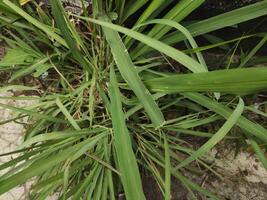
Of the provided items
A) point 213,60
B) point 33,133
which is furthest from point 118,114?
point 213,60

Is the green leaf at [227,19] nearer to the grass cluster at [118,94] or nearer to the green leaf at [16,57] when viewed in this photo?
the grass cluster at [118,94]

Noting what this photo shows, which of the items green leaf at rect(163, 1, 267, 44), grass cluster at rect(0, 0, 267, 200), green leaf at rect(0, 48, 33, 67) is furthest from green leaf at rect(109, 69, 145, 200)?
green leaf at rect(0, 48, 33, 67)

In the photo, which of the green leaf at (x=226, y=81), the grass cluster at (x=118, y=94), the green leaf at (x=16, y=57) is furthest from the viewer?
the green leaf at (x=16, y=57)

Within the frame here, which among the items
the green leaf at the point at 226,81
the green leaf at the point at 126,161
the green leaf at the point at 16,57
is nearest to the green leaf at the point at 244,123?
the green leaf at the point at 226,81

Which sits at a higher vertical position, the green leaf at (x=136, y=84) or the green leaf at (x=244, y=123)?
the green leaf at (x=136, y=84)

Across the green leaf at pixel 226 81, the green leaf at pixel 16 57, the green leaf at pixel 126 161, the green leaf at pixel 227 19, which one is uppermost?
the green leaf at pixel 16 57

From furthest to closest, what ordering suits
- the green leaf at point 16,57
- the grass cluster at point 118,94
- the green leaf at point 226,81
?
the green leaf at point 16,57, the grass cluster at point 118,94, the green leaf at point 226,81

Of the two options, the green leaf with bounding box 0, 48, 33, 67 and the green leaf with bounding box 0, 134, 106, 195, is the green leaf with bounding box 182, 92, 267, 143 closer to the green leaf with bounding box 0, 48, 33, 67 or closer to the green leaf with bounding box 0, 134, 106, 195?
the green leaf with bounding box 0, 134, 106, 195

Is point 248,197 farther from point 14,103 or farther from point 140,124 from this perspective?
point 14,103
